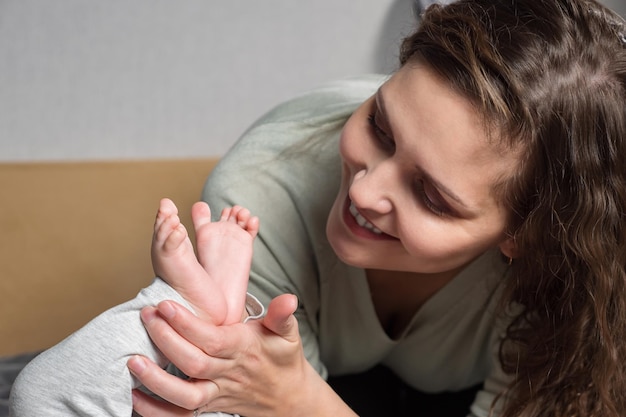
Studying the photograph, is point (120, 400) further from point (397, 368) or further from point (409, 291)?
point (397, 368)

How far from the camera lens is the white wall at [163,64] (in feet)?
6.26

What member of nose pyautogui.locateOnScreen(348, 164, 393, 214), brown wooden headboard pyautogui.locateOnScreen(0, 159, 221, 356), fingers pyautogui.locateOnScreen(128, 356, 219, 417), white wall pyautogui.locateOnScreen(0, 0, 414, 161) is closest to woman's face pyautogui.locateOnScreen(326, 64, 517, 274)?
nose pyautogui.locateOnScreen(348, 164, 393, 214)

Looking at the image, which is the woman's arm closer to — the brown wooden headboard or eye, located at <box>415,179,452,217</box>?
eye, located at <box>415,179,452,217</box>

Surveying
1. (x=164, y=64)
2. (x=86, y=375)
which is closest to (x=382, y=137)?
(x=86, y=375)

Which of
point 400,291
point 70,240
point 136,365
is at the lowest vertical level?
point 70,240

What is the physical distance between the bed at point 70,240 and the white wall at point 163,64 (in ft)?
0.39

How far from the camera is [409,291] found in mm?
1309

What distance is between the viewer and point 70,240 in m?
1.72

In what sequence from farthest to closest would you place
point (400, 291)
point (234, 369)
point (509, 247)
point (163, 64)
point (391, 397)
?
1. point (163, 64)
2. point (391, 397)
3. point (400, 291)
4. point (509, 247)
5. point (234, 369)

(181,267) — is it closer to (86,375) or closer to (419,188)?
(86,375)

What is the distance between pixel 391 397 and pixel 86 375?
31.1 inches

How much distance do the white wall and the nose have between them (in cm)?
94

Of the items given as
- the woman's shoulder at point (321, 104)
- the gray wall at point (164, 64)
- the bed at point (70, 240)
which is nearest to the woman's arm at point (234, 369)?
the woman's shoulder at point (321, 104)

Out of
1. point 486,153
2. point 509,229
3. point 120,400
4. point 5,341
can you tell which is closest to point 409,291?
point 509,229
